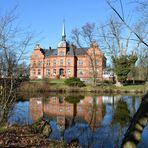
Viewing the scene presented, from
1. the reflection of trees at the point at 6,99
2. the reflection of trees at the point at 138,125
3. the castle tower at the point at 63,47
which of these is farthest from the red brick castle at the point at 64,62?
the reflection of trees at the point at 138,125

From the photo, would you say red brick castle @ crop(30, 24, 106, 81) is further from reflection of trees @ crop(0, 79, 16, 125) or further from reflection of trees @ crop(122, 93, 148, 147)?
reflection of trees @ crop(122, 93, 148, 147)

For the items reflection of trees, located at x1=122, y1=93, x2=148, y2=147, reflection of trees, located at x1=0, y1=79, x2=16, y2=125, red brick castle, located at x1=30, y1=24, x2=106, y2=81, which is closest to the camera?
reflection of trees, located at x1=122, y1=93, x2=148, y2=147

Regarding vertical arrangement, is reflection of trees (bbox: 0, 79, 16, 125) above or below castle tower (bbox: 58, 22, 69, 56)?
below

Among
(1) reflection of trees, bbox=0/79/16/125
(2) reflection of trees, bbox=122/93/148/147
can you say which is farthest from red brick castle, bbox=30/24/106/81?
(2) reflection of trees, bbox=122/93/148/147

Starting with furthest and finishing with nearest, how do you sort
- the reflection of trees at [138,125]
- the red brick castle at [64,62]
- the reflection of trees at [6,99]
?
the red brick castle at [64,62] < the reflection of trees at [6,99] < the reflection of trees at [138,125]

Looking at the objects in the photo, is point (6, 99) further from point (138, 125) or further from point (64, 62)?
point (64, 62)

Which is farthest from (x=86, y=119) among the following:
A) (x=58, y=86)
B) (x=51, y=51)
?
(x=51, y=51)

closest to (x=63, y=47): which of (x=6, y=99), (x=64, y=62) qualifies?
(x=64, y=62)

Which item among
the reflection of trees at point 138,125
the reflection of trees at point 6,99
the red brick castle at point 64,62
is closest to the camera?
the reflection of trees at point 138,125

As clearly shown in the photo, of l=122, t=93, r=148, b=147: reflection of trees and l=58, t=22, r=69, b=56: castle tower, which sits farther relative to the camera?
l=58, t=22, r=69, b=56: castle tower

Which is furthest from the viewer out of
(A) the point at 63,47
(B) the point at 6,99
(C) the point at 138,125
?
(A) the point at 63,47

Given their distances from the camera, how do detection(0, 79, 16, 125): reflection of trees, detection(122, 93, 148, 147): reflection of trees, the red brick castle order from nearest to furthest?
detection(122, 93, 148, 147): reflection of trees, detection(0, 79, 16, 125): reflection of trees, the red brick castle

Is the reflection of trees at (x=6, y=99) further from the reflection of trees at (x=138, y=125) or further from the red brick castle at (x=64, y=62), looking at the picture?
the red brick castle at (x=64, y=62)

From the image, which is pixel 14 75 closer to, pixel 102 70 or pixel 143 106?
pixel 143 106
